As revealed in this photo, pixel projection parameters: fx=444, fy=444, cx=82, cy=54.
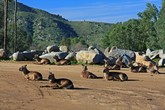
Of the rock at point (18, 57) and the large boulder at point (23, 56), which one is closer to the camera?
the rock at point (18, 57)

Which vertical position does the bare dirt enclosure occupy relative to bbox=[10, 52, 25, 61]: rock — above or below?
below

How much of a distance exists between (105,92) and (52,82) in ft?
7.23

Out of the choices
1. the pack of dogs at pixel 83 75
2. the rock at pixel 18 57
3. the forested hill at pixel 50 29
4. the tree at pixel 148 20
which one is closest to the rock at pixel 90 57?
the pack of dogs at pixel 83 75

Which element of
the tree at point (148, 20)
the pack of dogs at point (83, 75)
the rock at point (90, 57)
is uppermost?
the tree at point (148, 20)

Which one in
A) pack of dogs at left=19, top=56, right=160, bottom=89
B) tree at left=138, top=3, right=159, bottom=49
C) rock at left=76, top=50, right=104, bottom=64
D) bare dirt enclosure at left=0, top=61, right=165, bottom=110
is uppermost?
tree at left=138, top=3, right=159, bottom=49

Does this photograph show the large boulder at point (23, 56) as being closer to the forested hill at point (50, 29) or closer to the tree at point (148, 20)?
the tree at point (148, 20)

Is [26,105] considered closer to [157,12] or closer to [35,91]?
[35,91]

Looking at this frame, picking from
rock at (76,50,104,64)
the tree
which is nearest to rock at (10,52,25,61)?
rock at (76,50,104,64)

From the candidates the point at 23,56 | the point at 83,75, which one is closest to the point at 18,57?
the point at 23,56

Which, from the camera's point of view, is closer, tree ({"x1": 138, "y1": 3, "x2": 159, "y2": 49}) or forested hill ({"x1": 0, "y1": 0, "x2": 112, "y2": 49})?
tree ({"x1": 138, "y1": 3, "x2": 159, "y2": 49})

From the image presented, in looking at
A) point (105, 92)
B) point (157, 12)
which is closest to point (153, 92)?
point (105, 92)

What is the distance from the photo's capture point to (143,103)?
50.3 ft

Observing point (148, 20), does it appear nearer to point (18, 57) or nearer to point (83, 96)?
point (18, 57)

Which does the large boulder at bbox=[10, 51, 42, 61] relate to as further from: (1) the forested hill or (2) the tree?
(1) the forested hill
